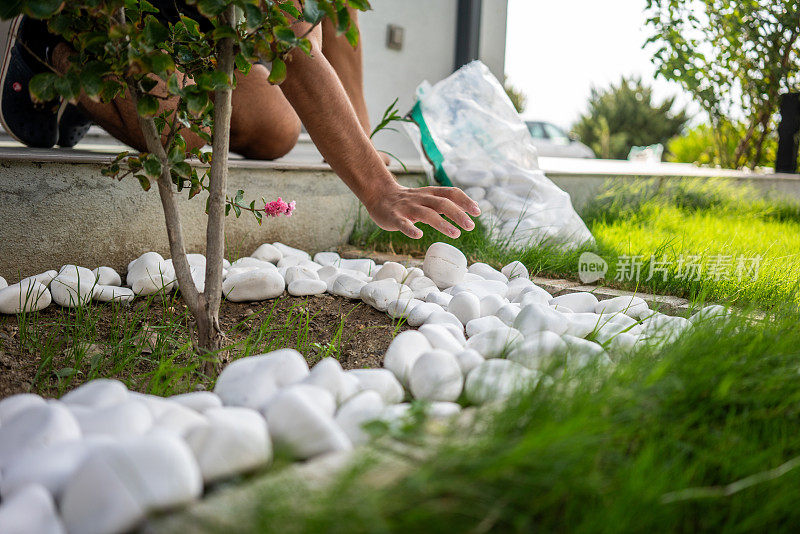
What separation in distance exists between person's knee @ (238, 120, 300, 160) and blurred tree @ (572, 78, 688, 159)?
14.8 metres

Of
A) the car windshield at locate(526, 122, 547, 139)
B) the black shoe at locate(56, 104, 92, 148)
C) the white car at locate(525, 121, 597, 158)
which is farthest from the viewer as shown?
the car windshield at locate(526, 122, 547, 139)

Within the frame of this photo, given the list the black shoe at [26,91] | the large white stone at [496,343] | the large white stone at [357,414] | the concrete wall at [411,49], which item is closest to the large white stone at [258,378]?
the large white stone at [357,414]

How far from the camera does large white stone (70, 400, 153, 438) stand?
0.74 metres

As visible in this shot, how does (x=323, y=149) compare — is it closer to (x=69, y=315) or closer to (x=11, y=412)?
(x=69, y=315)

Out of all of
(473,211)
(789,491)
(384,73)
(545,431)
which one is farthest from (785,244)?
(384,73)

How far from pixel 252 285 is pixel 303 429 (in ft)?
3.00

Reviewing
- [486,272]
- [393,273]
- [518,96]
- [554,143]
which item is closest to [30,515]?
[393,273]

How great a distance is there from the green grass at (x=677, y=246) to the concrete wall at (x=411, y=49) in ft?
6.25

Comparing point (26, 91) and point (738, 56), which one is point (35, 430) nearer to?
point (26, 91)

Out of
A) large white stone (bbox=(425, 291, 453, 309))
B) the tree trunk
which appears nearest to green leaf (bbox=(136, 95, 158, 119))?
the tree trunk

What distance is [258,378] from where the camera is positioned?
88 centimetres

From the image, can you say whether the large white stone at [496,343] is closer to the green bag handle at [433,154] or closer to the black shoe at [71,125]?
the green bag handle at [433,154]

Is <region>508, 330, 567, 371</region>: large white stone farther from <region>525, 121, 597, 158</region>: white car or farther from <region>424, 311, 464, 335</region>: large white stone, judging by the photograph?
<region>525, 121, 597, 158</region>: white car

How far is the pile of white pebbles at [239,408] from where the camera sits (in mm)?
602
